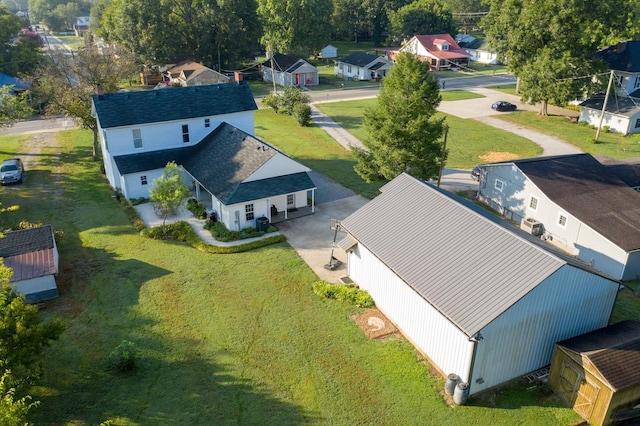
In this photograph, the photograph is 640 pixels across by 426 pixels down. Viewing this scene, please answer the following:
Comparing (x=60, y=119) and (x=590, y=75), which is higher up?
(x=590, y=75)

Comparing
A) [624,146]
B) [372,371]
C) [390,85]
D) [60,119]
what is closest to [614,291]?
[372,371]

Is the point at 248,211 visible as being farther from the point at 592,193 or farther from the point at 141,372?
the point at 592,193

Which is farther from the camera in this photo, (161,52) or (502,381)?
(161,52)

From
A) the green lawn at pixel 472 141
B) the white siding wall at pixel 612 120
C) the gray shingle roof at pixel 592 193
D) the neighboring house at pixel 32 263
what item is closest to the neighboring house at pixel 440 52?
the green lawn at pixel 472 141

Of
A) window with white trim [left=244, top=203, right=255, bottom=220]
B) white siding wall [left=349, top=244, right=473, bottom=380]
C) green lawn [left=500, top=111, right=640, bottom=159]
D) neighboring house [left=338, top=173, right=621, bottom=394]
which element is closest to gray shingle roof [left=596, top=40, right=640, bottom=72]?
green lawn [left=500, top=111, right=640, bottom=159]

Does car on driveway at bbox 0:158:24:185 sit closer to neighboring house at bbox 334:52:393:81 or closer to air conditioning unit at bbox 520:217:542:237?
air conditioning unit at bbox 520:217:542:237

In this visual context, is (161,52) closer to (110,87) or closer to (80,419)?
(110,87)
